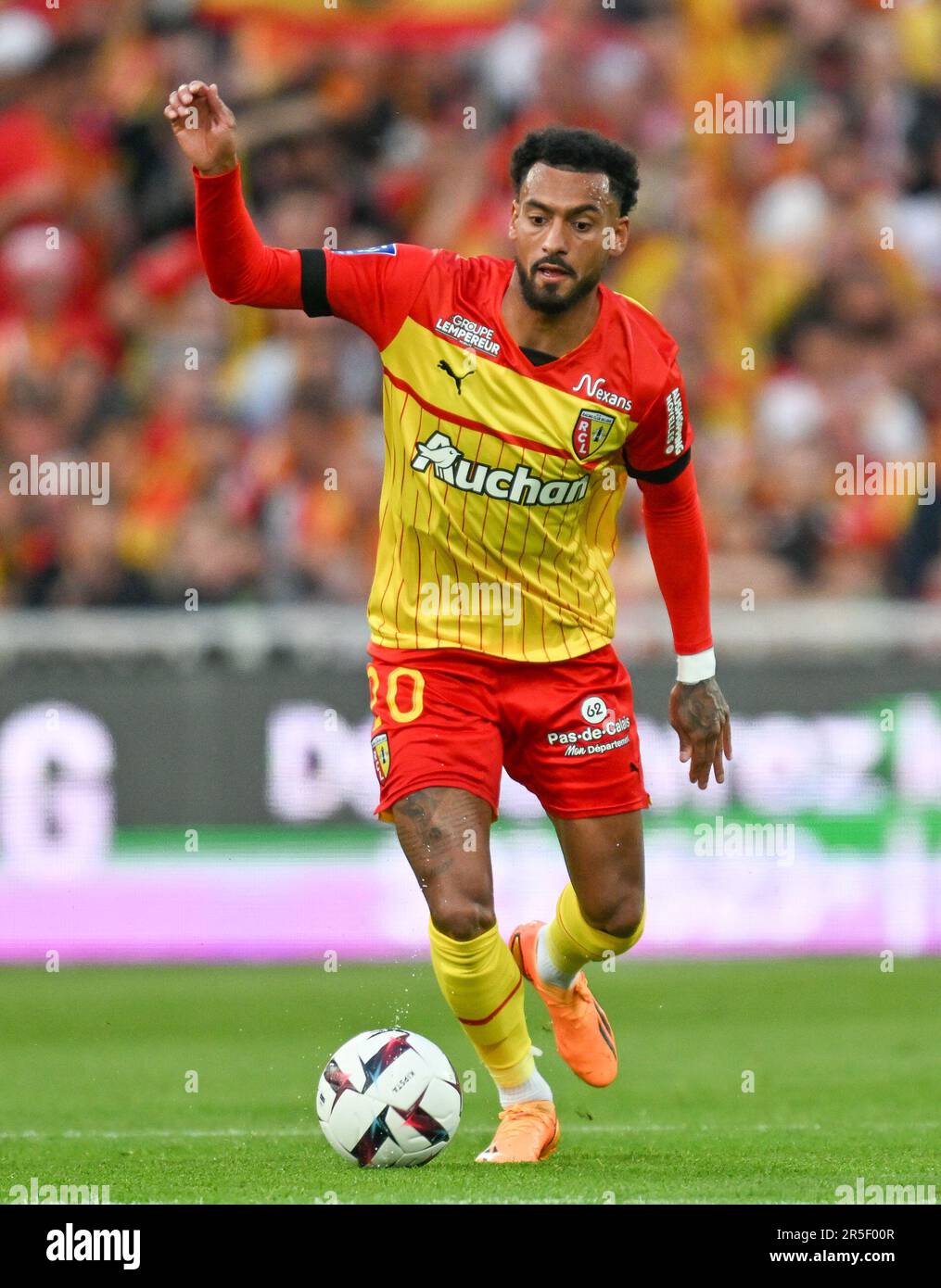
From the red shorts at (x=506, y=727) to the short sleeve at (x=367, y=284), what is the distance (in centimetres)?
96

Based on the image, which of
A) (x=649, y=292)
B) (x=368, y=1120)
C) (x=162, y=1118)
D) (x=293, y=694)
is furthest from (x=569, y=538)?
(x=649, y=292)

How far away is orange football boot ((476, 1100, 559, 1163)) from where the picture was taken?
20.9ft

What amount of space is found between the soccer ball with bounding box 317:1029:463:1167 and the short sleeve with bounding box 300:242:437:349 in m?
2.07

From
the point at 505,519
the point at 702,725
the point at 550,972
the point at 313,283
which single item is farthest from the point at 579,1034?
the point at 313,283

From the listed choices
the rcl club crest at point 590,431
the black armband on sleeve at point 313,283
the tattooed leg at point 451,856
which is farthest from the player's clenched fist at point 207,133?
the tattooed leg at point 451,856

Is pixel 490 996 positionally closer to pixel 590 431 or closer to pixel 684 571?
pixel 684 571

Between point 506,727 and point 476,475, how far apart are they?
75 centimetres

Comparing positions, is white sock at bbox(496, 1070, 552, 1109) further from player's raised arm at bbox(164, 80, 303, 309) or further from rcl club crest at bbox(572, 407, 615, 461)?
player's raised arm at bbox(164, 80, 303, 309)

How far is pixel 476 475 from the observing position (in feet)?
21.2

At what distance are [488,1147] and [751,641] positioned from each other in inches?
209

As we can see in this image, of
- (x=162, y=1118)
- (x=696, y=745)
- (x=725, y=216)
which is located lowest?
(x=162, y=1118)

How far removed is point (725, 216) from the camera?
547 inches

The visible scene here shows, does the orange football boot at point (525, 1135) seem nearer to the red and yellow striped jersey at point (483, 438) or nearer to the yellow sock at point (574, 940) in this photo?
the yellow sock at point (574, 940)

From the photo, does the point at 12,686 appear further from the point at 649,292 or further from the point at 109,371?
the point at 649,292
